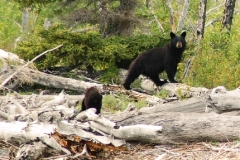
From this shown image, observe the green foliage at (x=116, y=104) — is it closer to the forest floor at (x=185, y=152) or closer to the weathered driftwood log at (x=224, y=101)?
the weathered driftwood log at (x=224, y=101)

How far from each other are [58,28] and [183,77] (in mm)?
4159

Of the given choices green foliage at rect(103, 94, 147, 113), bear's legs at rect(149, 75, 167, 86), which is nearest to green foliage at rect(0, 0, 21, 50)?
bear's legs at rect(149, 75, 167, 86)

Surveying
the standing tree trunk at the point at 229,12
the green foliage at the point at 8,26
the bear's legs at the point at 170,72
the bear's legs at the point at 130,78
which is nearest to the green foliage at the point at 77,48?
the bear's legs at the point at 130,78

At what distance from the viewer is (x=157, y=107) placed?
9.45 meters

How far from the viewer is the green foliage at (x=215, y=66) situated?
1467cm

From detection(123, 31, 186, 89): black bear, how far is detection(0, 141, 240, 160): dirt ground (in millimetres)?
8180

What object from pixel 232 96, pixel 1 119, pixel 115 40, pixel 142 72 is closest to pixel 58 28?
pixel 115 40

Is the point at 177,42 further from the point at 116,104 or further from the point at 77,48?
the point at 116,104

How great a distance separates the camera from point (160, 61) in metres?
16.0

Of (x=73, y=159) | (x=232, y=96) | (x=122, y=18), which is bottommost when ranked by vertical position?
(x=73, y=159)

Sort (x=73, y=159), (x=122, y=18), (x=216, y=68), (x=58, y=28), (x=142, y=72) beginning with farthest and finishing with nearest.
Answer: (x=122, y=18) → (x=58, y=28) → (x=142, y=72) → (x=216, y=68) → (x=73, y=159)

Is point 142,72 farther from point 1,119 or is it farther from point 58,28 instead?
point 1,119

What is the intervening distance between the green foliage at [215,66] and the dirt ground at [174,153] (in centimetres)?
678

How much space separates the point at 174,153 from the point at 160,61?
8.79 m
